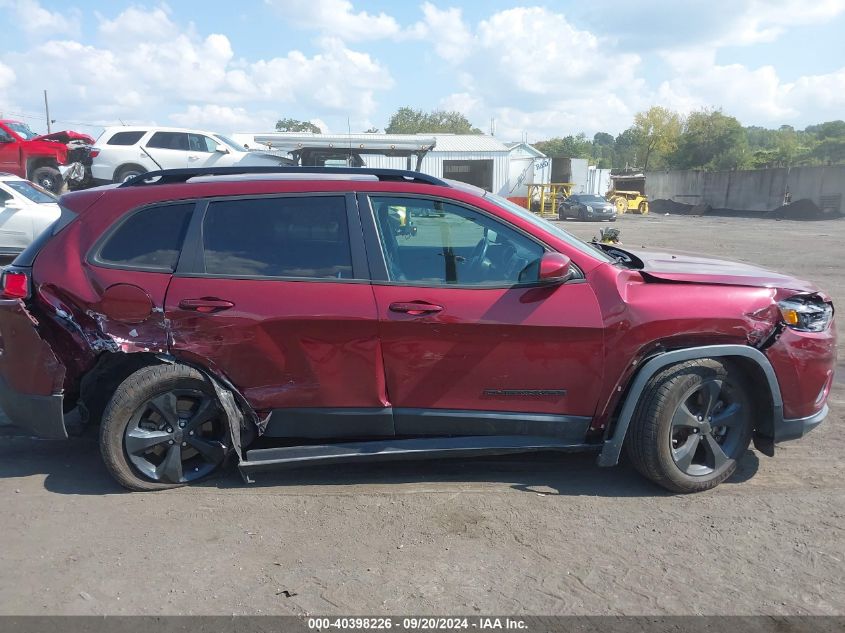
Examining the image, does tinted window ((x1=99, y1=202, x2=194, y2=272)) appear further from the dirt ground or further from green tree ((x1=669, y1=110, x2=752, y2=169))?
green tree ((x1=669, y1=110, x2=752, y2=169))

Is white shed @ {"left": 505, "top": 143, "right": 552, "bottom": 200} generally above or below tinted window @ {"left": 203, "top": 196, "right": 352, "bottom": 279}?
above

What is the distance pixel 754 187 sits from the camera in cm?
4478

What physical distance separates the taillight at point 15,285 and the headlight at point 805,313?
4.41 metres

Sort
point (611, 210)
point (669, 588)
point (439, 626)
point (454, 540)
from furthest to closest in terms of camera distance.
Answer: point (611, 210)
point (454, 540)
point (669, 588)
point (439, 626)

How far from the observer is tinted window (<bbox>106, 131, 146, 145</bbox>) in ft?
49.8

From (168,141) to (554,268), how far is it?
45.2 feet

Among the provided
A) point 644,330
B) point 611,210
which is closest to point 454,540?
point 644,330

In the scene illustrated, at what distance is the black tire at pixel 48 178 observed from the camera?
664 inches

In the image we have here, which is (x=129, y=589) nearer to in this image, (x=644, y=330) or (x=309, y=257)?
(x=309, y=257)

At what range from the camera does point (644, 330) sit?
371 centimetres

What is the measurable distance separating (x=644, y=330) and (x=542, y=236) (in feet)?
2.57

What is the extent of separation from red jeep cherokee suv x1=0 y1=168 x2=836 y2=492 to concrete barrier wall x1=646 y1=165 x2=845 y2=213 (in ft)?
Result: 136

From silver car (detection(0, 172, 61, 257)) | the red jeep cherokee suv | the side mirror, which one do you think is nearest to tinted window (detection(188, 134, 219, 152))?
silver car (detection(0, 172, 61, 257))

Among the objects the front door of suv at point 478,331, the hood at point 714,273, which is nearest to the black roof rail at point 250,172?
the front door of suv at point 478,331
